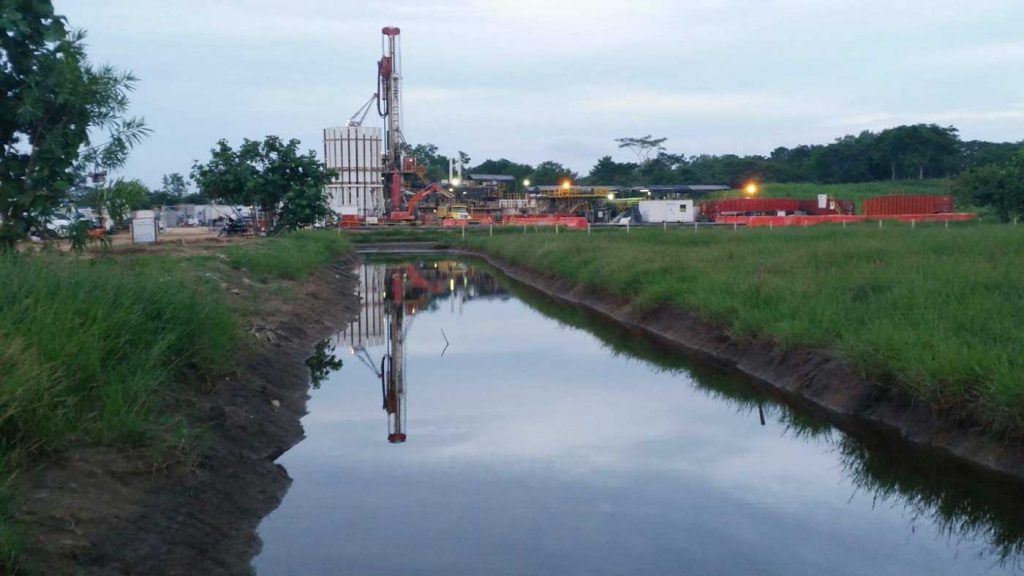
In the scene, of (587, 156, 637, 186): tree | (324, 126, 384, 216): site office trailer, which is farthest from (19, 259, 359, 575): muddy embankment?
(587, 156, 637, 186): tree

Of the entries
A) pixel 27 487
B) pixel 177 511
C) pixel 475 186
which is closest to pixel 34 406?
pixel 27 487

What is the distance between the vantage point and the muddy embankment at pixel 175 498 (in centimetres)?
691

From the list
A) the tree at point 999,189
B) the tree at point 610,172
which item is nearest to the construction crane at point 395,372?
the tree at point 999,189

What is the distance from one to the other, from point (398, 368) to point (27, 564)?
1258cm

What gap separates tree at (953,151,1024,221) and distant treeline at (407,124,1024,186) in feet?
87.4

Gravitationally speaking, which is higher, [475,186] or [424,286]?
[475,186]

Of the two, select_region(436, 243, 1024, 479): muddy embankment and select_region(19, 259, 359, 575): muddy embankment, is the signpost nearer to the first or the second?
select_region(436, 243, 1024, 479): muddy embankment

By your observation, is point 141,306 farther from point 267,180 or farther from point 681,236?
point 267,180

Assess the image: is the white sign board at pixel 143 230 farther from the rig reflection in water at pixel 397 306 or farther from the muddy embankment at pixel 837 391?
the muddy embankment at pixel 837 391

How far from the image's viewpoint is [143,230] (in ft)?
122

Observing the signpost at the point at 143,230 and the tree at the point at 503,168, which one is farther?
the tree at the point at 503,168

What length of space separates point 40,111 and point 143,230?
25.0 m

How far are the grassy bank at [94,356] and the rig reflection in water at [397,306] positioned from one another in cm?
272

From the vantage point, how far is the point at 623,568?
826 centimetres
